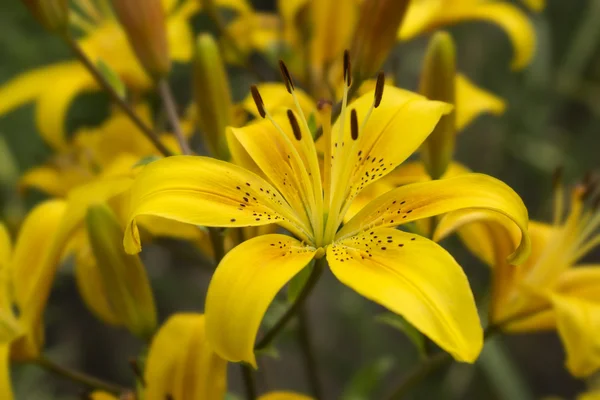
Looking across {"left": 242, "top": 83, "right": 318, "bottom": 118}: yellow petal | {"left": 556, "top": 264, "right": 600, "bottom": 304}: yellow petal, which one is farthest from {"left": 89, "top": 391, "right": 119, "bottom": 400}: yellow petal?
{"left": 556, "top": 264, "right": 600, "bottom": 304}: yellow petal

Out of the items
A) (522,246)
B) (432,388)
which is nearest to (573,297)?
(522,246)

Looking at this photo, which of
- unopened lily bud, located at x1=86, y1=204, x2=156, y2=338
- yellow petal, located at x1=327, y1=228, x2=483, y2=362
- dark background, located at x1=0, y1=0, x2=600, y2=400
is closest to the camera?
yellow petal, located at x1=327, y1=228, x2=483, y2=362

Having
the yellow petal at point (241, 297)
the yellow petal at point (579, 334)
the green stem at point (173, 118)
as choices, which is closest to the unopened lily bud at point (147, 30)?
the green stem at point (173, 118)

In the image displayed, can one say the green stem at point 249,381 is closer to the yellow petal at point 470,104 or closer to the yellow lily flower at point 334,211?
the yellow lily flower at point 334,211

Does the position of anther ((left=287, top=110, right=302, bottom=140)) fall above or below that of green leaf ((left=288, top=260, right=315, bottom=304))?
above

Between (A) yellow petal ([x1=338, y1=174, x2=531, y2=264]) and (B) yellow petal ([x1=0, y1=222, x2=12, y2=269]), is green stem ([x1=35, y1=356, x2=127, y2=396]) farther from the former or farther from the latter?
(A) yellow petal ([x1=338, y1=174, x2=531, y2=264])

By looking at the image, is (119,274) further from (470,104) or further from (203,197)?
(470,104)
